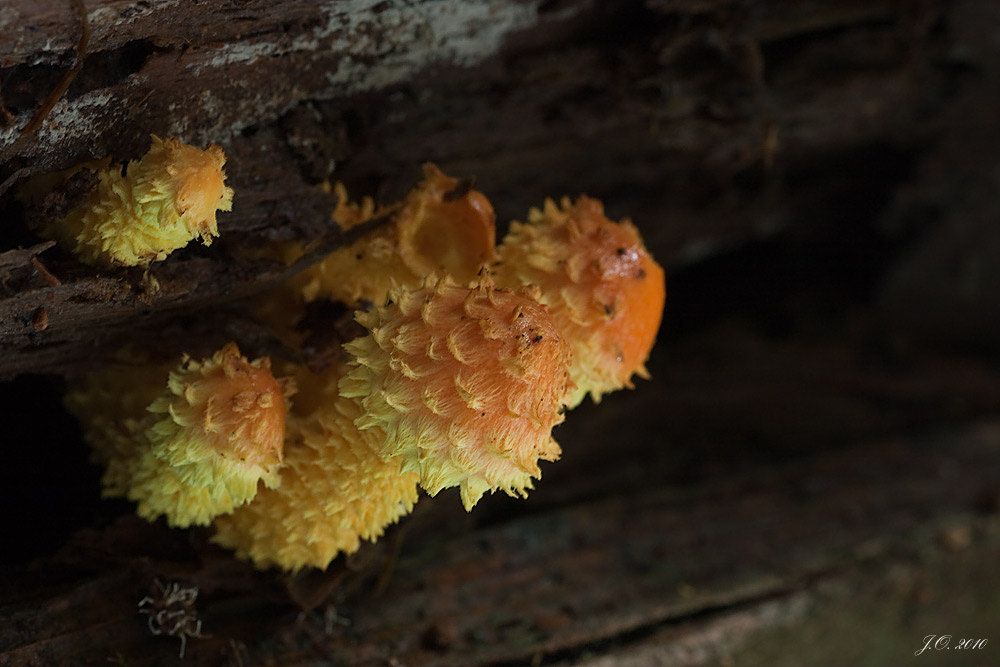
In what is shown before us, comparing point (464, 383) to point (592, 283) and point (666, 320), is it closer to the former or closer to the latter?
point (592, 283)

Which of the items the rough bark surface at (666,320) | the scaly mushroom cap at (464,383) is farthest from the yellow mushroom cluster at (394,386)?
the rough bark surface at (666,320)

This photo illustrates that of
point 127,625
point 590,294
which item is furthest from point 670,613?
point 127,625

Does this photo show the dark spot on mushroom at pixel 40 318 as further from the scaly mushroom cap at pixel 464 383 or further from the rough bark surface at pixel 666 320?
the scaly mushroom cap at pixel 464 383

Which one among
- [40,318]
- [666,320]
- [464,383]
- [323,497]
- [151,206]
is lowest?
[666,320]

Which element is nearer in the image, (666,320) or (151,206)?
(151,206)

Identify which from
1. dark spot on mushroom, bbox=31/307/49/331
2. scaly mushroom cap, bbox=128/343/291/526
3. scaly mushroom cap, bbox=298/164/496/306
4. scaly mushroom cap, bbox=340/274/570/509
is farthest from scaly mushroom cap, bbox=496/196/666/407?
A: dark spot on mushroom, bbox=31/307/49/331

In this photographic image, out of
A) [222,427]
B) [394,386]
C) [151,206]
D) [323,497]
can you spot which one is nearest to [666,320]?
[323,497]

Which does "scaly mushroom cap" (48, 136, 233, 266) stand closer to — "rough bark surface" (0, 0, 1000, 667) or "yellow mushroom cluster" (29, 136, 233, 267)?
"yellow mushroom cluster" (29, 136, 233, 267)
